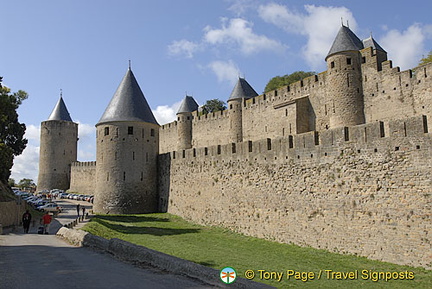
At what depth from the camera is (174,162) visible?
22.8 metres

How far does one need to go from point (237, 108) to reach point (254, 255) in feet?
74.3

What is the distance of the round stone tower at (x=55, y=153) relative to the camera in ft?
163

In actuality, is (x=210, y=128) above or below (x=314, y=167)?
above

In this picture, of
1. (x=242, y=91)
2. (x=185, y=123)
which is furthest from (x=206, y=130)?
(x=242, y=91)

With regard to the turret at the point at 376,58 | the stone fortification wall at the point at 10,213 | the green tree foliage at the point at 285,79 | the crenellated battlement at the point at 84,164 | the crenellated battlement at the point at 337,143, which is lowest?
the stone fortification wall at the point at 10,213

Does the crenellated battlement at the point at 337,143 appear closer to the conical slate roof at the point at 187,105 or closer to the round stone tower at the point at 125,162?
the round stone tower at the point at 125,162

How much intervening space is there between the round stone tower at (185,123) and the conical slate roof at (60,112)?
1980cm

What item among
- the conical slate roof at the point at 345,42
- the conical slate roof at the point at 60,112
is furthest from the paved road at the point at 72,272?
the conical slate roof at the point at 60,112

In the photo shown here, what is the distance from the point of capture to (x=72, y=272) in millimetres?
7605

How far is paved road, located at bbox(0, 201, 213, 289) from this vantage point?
22.0ft

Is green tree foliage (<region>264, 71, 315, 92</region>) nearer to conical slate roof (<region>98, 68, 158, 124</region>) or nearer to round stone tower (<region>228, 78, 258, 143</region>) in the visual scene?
round stone tower (<region>228, 78, 258, 143</region>)

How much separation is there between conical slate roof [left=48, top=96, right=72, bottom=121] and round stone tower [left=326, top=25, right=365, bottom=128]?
3921 centimetres

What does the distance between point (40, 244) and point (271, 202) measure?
8.31 metres

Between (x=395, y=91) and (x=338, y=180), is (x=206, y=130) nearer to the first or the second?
(x=395, y=91)
